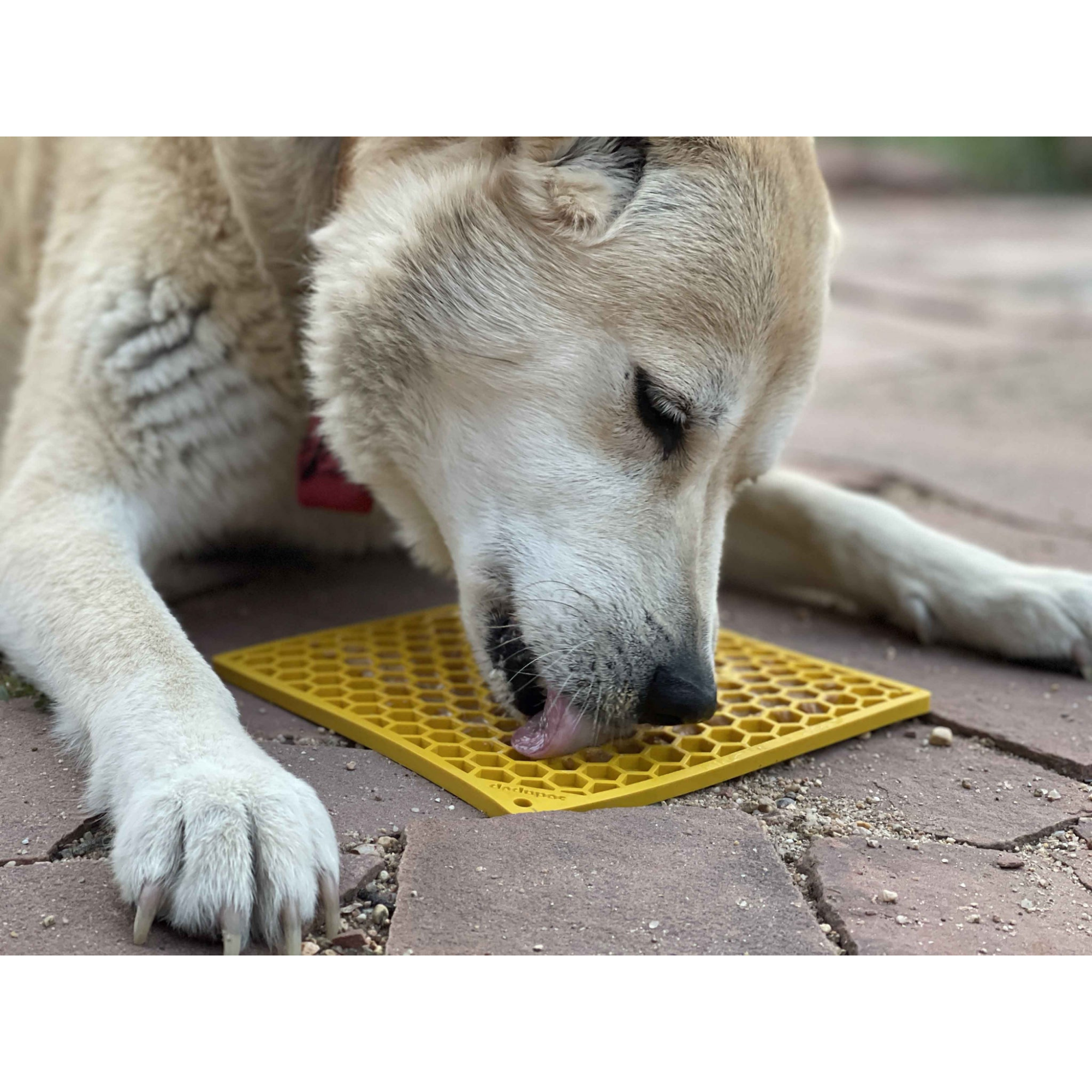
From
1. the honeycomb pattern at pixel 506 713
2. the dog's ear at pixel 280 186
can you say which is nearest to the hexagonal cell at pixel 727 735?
the honeycomb pattern at pixel 506 713

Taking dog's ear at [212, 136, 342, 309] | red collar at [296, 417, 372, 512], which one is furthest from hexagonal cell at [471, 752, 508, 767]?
dog's ear at [212, 136, 342, 309]

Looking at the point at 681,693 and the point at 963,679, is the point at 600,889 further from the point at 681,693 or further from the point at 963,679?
the point at 963,679

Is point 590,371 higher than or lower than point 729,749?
higher

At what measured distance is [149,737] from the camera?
1582 millimetres

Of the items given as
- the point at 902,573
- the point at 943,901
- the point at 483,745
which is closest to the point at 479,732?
the point at 483,745

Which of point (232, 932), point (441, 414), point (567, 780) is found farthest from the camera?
point (441, 414)

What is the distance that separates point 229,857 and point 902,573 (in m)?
1.58

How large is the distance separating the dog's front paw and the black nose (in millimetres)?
522

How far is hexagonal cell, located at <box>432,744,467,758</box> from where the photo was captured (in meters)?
1.76

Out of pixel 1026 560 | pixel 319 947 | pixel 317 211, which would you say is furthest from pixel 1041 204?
pixel 319 947

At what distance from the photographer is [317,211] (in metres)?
2.22

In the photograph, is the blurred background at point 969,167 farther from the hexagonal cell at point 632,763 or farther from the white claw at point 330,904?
the white claw at point 330,904

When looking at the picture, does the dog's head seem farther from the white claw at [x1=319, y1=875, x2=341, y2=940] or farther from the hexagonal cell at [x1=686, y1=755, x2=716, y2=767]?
the white claw at [x1=319, y1=875, x2=341, y2=940]
